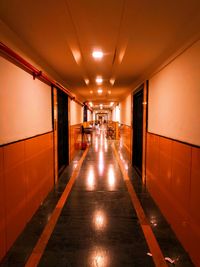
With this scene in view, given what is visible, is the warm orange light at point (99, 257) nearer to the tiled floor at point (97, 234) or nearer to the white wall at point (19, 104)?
the tiled floor at point (97, 234)

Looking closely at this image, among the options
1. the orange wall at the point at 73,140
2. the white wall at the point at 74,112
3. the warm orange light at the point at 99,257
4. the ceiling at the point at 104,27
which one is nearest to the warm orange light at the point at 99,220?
the warm orange light at the point at 99,257

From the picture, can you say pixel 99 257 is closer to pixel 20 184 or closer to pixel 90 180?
pixel 20 184

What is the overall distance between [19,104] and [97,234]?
2.07 metres

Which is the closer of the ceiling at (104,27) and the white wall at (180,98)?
the ceiling at (104,27)

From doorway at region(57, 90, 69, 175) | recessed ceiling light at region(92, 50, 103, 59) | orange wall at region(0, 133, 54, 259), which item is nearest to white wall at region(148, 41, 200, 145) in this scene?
recessed ceiling light at region(92, 50, 103, 59)

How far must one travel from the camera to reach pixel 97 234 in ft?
8.67

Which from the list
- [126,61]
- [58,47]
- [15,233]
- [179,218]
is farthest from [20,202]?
[126,61]

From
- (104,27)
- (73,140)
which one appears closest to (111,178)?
(73,140)

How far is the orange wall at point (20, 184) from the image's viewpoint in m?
2.21

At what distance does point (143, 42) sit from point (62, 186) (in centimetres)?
343

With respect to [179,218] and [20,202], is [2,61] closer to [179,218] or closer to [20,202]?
[20,202]

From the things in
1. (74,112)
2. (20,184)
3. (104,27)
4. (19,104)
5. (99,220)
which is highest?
(104,27)

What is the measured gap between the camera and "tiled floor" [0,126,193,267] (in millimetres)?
2152

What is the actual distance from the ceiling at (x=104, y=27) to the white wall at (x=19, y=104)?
537mm
